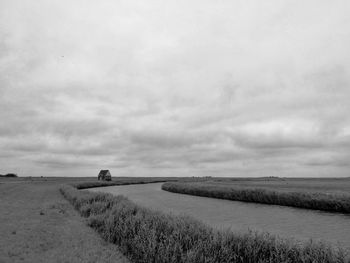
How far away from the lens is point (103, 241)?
17.0 metres

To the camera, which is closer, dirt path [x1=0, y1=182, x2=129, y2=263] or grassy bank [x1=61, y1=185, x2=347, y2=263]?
grassy bank [x1=61, y1=185, x2=347, y2=263]

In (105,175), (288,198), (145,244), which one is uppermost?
(105,175)

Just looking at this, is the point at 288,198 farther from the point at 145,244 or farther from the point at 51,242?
the point at 51,242

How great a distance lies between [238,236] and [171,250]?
3.06 meters

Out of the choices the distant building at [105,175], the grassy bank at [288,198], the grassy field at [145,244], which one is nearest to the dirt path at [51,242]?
the grassy field at [145,244]

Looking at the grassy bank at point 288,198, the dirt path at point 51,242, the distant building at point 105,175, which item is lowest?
the dirt path at point 51,242

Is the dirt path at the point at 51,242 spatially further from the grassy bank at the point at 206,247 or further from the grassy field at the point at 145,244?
the grassy bank at the point at 206,247

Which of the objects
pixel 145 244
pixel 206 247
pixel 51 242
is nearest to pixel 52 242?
pixel 51 242

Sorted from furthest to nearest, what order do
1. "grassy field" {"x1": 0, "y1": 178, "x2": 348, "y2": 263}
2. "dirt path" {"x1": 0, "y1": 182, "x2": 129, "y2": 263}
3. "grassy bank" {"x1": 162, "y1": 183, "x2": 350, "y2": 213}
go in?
1. "grassy bank" {"x1": 162, "y1": 183, "x2": 350, "y2": 213}
2. "dirt path" {"x1": 0, "y1": 182, "x2": 129, "y2": 263}
3. "grassy field" {"x1": 0, "y1": 178, "x2": 348, "y2": 263}

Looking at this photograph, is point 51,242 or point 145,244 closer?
point 145,244

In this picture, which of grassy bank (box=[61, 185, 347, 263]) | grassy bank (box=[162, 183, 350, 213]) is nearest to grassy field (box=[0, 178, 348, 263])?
grassy bank (box=[61, 185, 347, 263])

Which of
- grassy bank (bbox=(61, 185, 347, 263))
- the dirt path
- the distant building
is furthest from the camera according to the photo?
the distant building

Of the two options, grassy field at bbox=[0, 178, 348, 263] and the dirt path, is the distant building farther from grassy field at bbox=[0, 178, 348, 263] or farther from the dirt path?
grassy field at bbox=[0, 178, 348, 263]

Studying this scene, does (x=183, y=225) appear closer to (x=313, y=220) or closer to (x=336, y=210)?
(x=313, y=220)
